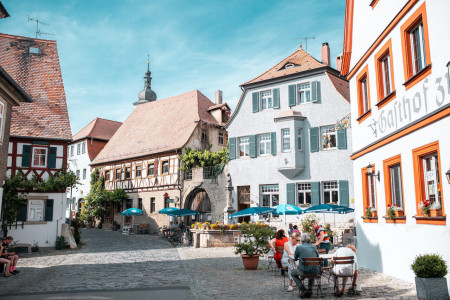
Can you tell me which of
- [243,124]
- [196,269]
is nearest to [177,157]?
[243,124]

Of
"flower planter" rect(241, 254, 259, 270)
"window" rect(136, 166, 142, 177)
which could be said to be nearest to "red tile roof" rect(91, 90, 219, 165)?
"window" rect(136, 166, 142, 177)

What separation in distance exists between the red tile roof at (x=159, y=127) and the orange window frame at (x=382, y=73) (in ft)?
72.0

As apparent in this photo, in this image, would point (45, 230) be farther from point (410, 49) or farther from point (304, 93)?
point (410, 49)

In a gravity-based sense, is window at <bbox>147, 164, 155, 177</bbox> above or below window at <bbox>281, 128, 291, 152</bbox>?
below

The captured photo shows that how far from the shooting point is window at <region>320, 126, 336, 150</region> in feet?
76.5

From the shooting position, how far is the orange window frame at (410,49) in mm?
8336

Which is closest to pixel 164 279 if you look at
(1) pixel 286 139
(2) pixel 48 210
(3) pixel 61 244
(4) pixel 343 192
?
(3) pixel 61 244

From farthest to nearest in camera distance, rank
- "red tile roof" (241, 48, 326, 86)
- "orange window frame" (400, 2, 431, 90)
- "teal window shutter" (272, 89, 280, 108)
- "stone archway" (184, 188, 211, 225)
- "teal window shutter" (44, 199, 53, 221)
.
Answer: "stone archway" (184, 188, 211, 225) < "teal window shutter" (272, 89, 280, 108) < "red tile roof" (241, 48, 326, 86) < "teal window shutter" (44, 199, 53, 221) < "orange window frame" (400, 2, 431, 90)

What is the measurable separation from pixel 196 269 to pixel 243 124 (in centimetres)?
1538

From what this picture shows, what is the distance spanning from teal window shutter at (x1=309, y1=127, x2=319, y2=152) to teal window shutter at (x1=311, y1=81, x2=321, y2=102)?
1705 millimetres

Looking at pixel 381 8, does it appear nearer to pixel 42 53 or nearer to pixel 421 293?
pixel 421 293

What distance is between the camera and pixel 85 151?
44.8 metres

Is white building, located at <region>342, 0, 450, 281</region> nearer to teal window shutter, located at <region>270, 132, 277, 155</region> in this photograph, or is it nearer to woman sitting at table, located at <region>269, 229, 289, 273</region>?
woman sitting at table, located at <region>269, 229, 289, 273</region>

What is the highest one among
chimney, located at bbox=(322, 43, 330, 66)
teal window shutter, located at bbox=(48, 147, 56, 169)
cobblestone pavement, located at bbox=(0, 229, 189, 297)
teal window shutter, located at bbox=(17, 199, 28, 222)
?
chimney, located at bbox=(322, 43, 330, 66)
